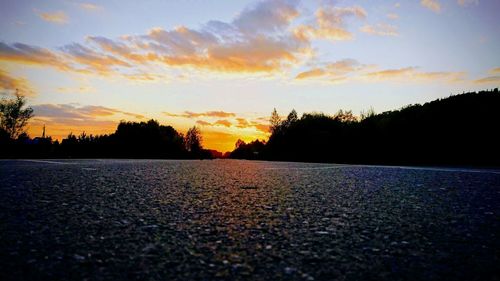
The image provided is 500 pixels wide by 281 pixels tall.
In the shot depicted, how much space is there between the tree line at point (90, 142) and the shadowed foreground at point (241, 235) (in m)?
34.5

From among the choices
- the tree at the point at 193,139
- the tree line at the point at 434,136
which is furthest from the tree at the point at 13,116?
Result: the tree at the point at 193,139

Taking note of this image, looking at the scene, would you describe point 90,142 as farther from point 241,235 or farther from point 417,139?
point 241,235

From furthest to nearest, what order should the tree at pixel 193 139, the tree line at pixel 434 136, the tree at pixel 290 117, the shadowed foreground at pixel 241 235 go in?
the tree at pixel 193 139 → the tree at pixel 290 117 → the tree line at pixel 434 136 → the shadowed foreground at pixel 241 235

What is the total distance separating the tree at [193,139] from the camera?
13385 centimetres

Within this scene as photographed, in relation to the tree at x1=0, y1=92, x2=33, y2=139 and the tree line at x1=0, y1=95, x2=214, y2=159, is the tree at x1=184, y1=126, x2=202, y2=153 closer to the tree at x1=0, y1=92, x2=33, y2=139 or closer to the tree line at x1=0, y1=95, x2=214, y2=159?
the tree line at x1=0, y1=95, x2=214, y2=159

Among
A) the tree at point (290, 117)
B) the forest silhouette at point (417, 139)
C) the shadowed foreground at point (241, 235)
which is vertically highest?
the tree at point (290, 117)

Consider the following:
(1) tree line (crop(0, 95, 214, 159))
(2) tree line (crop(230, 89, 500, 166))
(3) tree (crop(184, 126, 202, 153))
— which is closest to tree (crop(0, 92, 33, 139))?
(1) tree line (crop(0, 95, 214, 159))

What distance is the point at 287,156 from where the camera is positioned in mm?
64500

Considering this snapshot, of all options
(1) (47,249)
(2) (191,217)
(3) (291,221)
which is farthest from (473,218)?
(1) (47,249)

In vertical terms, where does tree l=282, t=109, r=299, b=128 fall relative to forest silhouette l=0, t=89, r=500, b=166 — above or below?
above

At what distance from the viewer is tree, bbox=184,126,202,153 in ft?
439

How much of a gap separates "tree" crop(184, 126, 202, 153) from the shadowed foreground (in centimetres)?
12909

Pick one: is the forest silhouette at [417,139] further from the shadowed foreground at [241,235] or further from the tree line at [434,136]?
the shadowed foreground at [241,235]

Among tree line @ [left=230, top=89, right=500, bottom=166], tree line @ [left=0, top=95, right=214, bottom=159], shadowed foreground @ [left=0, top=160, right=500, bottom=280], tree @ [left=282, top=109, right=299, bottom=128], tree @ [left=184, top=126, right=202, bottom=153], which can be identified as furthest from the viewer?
tree @ [left=184, top=126, right=202, bottom=153]
